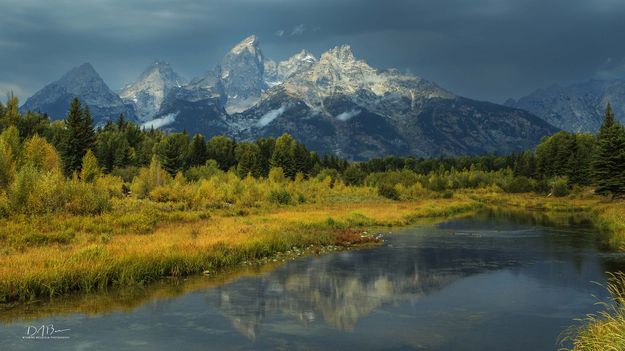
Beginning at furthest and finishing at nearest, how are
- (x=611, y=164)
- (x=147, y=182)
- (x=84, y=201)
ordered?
(x=611, y=164) → (x=147, y=182) → (x=84, y=201)

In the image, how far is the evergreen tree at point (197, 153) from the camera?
487 feet

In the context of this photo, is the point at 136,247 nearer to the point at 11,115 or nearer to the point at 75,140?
the point at 75,140

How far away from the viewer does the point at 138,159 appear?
134m

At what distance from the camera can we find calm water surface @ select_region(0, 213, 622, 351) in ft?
52.9

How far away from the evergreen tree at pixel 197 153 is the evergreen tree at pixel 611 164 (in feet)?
337

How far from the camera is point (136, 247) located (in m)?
27.7

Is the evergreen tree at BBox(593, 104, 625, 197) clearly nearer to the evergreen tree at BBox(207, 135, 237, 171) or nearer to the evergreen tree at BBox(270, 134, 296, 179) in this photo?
the evergreen tree at BBox(270, 134, 296, 179)

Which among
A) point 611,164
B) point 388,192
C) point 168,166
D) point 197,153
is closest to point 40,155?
point 168,166

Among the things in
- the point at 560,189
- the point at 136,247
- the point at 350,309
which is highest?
the point at 560,189

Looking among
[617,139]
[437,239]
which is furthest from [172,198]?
[617,139]
